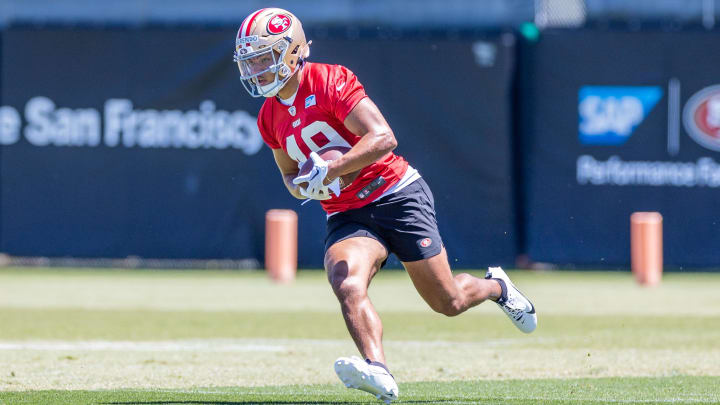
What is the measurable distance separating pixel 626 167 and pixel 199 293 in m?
6.11

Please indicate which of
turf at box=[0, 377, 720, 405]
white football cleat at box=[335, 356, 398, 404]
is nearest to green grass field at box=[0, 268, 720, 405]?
turf at box=[0, 377, 720, 405]

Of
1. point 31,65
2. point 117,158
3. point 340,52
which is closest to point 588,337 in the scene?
point 340,52

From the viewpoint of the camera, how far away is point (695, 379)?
799 centimetres

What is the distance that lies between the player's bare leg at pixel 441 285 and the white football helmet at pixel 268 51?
1.33 metres

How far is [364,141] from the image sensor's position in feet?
21.7

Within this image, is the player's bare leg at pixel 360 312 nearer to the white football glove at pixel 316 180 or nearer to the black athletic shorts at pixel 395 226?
the black athletic shorts at pixel 395 226

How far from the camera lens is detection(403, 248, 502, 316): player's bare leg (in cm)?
709

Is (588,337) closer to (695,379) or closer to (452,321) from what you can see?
(452,321)

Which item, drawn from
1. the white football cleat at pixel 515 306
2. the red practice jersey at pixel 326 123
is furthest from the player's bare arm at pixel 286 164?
the white football cleat at pixel 515 306

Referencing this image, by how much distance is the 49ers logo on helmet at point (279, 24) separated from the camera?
6961 mm

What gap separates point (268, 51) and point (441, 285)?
172cm

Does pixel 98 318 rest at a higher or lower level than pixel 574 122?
lower

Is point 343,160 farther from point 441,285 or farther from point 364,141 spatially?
point 441,285

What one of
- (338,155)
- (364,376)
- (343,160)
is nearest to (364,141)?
(343,160)
